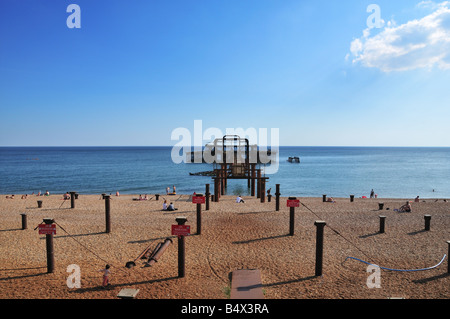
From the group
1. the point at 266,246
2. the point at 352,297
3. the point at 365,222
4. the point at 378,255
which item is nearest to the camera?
the point at 352,297

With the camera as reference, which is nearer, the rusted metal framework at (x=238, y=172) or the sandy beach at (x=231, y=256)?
the sandy beach at (x=231, y=256)

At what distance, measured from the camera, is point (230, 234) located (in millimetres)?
12633

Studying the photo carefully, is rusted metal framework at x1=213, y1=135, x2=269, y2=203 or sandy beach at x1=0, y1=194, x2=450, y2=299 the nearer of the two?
sandy beach at x1=0, y1=194, x2=450, y2=299

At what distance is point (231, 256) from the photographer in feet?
32.5

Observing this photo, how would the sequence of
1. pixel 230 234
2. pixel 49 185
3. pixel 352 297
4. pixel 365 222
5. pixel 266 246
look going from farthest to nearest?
pixel 49 185, pixel 365 222, pixel 230 234, pixel 266 246, pixel 352 297

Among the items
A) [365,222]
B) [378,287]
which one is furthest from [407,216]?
[378,287]

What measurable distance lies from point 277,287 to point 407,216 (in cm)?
1283

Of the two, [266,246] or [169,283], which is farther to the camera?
[266,246]

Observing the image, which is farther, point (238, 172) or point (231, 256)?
point (238, 172)

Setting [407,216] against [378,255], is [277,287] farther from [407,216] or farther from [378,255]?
[407,216]

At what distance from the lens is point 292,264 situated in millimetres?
9211

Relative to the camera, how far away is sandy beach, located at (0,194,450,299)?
7398 mm

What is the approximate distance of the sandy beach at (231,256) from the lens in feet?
24.3

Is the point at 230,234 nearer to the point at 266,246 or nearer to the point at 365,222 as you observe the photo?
the point at 266,246
